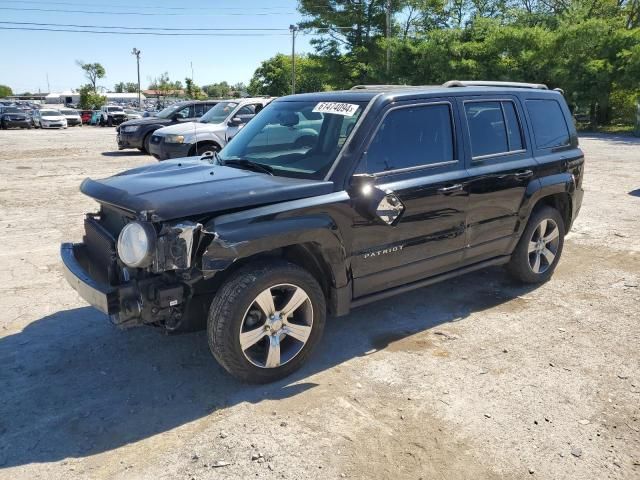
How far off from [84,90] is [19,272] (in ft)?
236

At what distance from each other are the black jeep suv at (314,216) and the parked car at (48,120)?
117 ft

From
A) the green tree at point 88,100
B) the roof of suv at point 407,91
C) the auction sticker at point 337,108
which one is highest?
the green tree at point 88,100

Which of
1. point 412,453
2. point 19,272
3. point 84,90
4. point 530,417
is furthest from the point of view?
point 84,90

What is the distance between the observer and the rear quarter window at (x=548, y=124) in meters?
5.18

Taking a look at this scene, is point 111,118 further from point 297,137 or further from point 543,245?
point 543,245

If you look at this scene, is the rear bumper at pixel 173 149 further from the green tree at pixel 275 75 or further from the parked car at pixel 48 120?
the green tree at pixel 275 75

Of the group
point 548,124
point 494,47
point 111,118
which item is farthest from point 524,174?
point 111,118

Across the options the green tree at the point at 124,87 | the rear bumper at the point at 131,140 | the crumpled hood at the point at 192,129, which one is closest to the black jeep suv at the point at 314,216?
the crumpled hood at the point at 192,129

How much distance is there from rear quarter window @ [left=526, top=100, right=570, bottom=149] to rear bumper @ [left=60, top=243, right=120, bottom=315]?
4074 mm

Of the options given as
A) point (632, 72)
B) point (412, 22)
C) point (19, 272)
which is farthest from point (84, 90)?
point (19, 272)

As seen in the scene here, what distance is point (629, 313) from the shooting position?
4766mm

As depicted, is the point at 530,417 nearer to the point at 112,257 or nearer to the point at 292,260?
the point at 292,260

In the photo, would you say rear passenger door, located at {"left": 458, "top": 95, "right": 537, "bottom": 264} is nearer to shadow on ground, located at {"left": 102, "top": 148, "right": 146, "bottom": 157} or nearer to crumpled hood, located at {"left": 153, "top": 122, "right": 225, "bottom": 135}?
crumpled hood, located at {"left": 153, "top": 122, "right": 225, "bottom": 135}

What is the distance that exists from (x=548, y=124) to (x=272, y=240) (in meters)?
3.50
